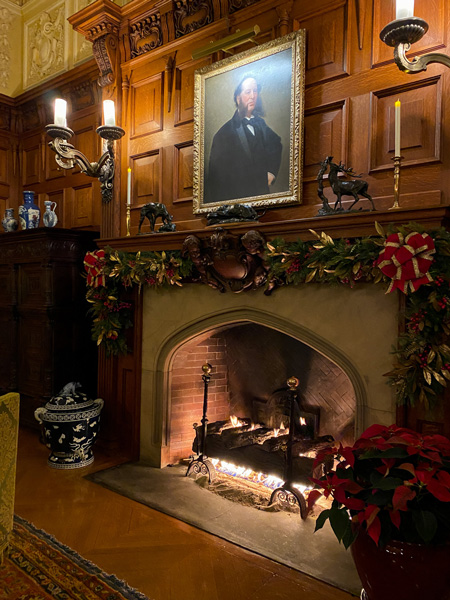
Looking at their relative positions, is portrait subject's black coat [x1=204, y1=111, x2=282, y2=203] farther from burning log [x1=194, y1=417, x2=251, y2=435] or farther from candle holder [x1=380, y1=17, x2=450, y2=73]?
burning log [x1=194, y1=417, x2=251, y2=435]

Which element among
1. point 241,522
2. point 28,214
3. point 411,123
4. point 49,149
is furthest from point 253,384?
point 49,149

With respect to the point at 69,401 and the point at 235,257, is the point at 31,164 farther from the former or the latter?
the point at 235,257

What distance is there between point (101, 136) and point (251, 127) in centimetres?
105

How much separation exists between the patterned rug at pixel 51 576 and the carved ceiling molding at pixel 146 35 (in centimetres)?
358

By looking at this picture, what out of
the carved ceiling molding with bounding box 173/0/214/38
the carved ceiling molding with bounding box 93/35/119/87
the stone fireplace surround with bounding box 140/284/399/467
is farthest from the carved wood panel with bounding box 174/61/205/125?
the stone fireplace surround with bounding box 140/284/399/467

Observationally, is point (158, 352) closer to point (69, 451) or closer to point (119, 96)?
point (69, 451)

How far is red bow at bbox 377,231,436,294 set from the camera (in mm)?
1994

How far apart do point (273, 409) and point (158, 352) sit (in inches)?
39.0

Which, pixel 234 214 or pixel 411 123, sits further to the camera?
pixel 234 214

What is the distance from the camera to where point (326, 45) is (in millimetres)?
2703

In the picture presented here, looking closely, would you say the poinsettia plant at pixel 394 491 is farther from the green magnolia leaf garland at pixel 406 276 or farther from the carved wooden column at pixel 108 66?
the carved wooden column at pixel 108 66

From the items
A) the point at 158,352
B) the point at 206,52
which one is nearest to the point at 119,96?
the point at 206,52

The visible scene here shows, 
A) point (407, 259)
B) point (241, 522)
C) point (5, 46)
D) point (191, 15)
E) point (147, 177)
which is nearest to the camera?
point (407, 259)

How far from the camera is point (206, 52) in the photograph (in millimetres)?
3068
